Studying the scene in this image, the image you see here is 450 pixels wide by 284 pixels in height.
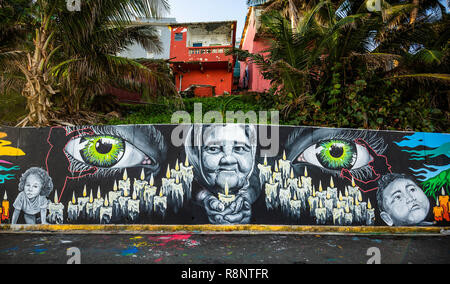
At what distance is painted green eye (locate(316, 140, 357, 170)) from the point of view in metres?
5.25

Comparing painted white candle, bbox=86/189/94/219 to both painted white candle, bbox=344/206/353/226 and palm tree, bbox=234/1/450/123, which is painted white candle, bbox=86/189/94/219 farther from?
palm tree, bbox=234/1/450/123

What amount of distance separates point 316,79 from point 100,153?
21.1 ft

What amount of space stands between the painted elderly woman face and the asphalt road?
3.70ft

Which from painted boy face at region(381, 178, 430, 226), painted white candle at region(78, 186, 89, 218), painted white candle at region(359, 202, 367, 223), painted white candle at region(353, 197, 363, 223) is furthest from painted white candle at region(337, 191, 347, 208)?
painted white candle at region(78, 186, 89, 218)

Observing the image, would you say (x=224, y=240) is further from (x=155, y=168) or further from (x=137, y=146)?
(x=137, y=146)

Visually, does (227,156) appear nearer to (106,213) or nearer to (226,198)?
(226,198)

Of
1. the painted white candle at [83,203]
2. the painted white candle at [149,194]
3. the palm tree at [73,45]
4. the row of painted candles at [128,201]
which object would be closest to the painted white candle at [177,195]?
the row of painted candles at [128,201]

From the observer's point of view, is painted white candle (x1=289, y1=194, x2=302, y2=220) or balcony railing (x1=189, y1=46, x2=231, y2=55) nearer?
painted white candle (x1=289, y1=194, x2=302, y2=220)

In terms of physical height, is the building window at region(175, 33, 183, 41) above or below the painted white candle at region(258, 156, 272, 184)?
above

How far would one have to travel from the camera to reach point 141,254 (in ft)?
12.2

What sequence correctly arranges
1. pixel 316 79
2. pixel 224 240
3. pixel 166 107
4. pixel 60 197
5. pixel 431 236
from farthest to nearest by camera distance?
1. pixel 166 107
2. pixel 316 79
3. pixel 60 197
4. pixel 431 236
5. pixel 224 240

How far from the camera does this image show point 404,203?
16.9 ft

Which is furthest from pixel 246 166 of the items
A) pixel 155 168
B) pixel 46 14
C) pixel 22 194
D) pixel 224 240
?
pixel 46 14
